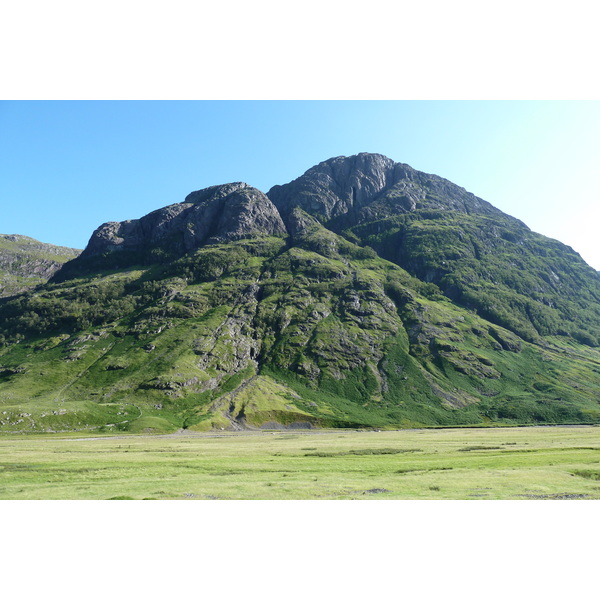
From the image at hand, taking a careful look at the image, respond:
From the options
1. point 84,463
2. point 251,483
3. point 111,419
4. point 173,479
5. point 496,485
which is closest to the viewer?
point 496,485

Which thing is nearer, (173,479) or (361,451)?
(173,479)

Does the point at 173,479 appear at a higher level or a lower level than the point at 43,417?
higher

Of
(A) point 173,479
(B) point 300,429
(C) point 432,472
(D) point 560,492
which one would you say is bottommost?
(B) point 300,429

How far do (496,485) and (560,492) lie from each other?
643cm

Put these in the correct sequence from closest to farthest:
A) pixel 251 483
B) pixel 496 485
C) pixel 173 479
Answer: pixel 496 485 → pixel 251 483 → pixel 173 479

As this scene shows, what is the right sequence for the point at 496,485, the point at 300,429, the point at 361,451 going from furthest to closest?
the point at 300,429, the point at 361,451, the point at 496,485

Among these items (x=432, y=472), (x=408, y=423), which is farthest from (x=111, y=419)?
(x=432, y=472)

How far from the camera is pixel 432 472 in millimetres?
56375

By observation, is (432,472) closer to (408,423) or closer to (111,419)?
(408,423)

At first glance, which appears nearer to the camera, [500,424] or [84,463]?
[84,463]

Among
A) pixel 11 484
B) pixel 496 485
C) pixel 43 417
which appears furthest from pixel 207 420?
pixel 496 485

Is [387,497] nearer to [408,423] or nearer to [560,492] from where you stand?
[560,492]

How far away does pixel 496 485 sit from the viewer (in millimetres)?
45062

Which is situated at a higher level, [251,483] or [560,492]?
[560,492]
